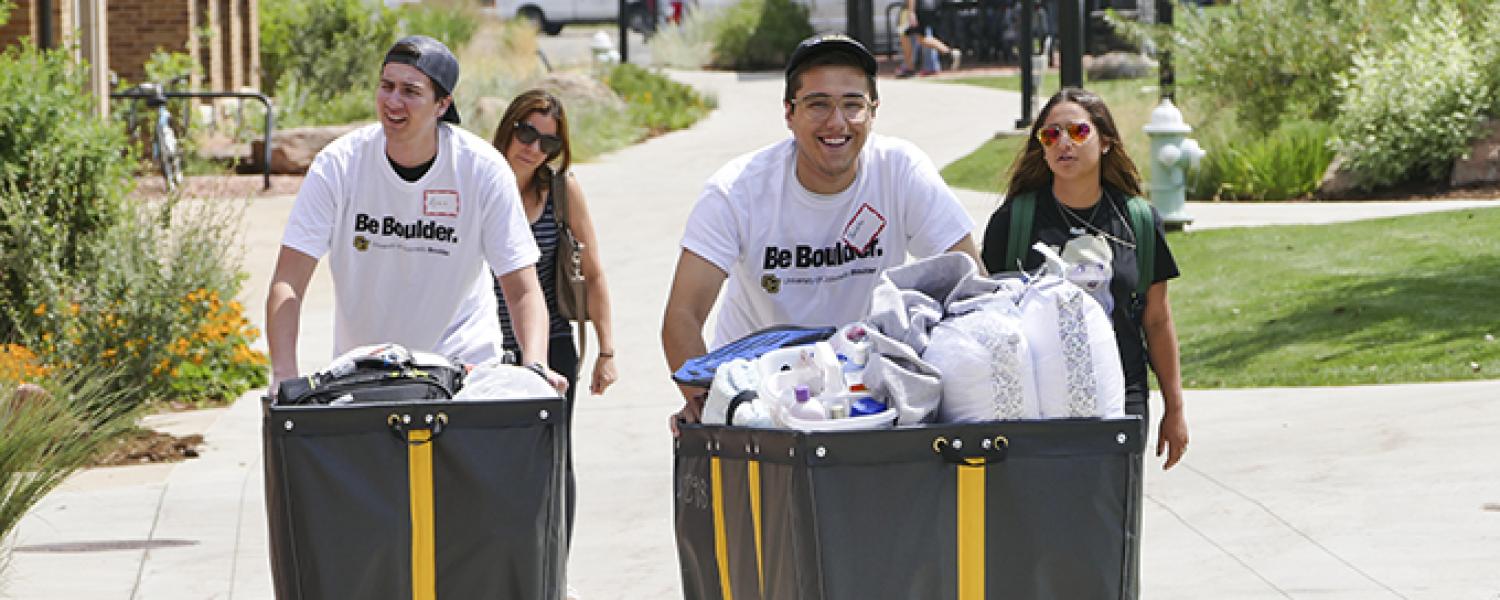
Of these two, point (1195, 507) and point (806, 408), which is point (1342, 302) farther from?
point (806, 408)

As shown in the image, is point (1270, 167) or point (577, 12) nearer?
point (1270, 167)

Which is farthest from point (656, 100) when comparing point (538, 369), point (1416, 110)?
point (538, 369)

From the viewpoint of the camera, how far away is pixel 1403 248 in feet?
47.4

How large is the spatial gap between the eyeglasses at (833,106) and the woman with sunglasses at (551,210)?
208cm

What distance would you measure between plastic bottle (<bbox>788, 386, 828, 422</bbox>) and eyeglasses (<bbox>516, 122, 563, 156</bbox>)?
3.12 meters

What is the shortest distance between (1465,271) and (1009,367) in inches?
409

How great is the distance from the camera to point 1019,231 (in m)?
5.35

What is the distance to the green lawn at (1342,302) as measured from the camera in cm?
1078

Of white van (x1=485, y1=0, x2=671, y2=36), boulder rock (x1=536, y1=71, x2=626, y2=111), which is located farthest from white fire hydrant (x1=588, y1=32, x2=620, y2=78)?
white van (x1=485, y1=0, x2=671, y2=36)

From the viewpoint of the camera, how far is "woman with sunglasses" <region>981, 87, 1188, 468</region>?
5.32 m

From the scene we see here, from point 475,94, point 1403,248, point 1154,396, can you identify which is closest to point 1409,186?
point 1403,248

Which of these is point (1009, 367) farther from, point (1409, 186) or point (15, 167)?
point (1409, 186)

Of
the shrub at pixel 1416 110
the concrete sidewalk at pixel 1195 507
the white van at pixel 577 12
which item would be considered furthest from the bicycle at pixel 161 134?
the white van at pixel 577 12

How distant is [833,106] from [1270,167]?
600 inches
